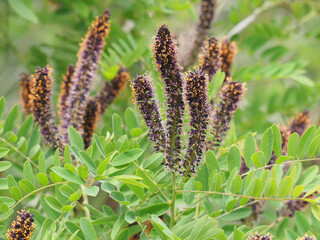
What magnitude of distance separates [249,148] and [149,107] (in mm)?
217

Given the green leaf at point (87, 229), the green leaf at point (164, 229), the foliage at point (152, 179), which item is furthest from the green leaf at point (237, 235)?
the green leaf at point (87, 229)

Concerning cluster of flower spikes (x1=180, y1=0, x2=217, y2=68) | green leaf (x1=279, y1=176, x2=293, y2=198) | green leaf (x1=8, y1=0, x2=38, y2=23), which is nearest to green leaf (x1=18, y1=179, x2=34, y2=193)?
green leaf (x1=279, y1=176, x2=293, y2=198)

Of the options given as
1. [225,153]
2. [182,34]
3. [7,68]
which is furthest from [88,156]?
[7,68]

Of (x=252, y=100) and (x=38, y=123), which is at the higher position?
(x=38, y=123)

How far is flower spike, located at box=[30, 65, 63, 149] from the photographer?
0.78 meters

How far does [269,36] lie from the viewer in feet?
5.01

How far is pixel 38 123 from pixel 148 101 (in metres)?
0.29

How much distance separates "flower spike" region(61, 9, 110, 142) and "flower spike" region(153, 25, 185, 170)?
0.89ft

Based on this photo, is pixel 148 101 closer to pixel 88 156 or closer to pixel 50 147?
pixel 88 156

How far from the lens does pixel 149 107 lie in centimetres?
64

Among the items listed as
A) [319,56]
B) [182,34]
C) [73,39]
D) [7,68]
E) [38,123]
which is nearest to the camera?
[38,123]

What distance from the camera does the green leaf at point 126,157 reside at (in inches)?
26.3

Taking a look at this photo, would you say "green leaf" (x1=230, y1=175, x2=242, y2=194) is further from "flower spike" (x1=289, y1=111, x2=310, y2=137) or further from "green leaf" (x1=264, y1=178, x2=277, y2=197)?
"flower spike" (x1=289, y1=111, x2=310, y2=137)

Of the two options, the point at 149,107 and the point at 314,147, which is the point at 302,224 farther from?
the point at 149,107
